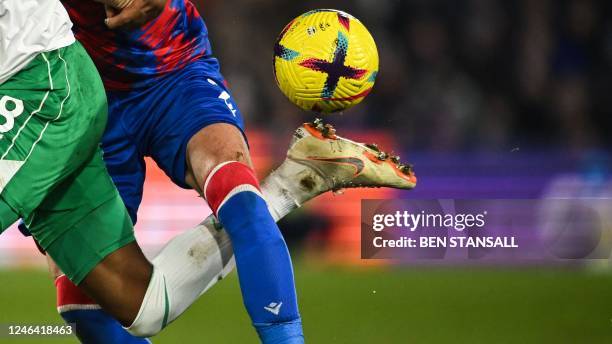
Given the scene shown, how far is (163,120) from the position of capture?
379cm

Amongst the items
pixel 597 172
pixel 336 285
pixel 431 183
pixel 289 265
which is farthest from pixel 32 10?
pixel 597 172

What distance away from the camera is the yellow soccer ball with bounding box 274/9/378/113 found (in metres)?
3.93

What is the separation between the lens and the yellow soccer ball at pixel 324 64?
393 centimetres

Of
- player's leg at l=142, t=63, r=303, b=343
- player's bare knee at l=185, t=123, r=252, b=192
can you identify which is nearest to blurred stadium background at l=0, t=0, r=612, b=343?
player's leg at l=142, t=63, r=303, b=343

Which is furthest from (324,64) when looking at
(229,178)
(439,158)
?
(439,158)

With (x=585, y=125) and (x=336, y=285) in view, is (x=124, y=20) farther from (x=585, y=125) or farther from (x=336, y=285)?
(x=585, y=125)

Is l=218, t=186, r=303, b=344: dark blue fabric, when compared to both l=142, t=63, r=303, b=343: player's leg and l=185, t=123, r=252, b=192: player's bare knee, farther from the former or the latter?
l=185, t=123, r=252, b=192: player's bare knee

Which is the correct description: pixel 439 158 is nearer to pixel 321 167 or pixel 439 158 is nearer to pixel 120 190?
pixel 321 167

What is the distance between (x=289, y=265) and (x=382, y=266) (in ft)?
12.9

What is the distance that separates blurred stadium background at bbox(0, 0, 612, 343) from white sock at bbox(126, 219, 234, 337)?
1557mm

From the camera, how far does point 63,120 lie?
314 centimetres

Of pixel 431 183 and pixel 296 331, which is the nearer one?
pixel 296 331

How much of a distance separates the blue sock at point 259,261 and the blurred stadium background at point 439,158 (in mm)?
1941

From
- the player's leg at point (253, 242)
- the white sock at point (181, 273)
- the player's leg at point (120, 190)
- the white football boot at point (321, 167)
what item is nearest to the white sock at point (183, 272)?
the white sock at point (181, 273)
